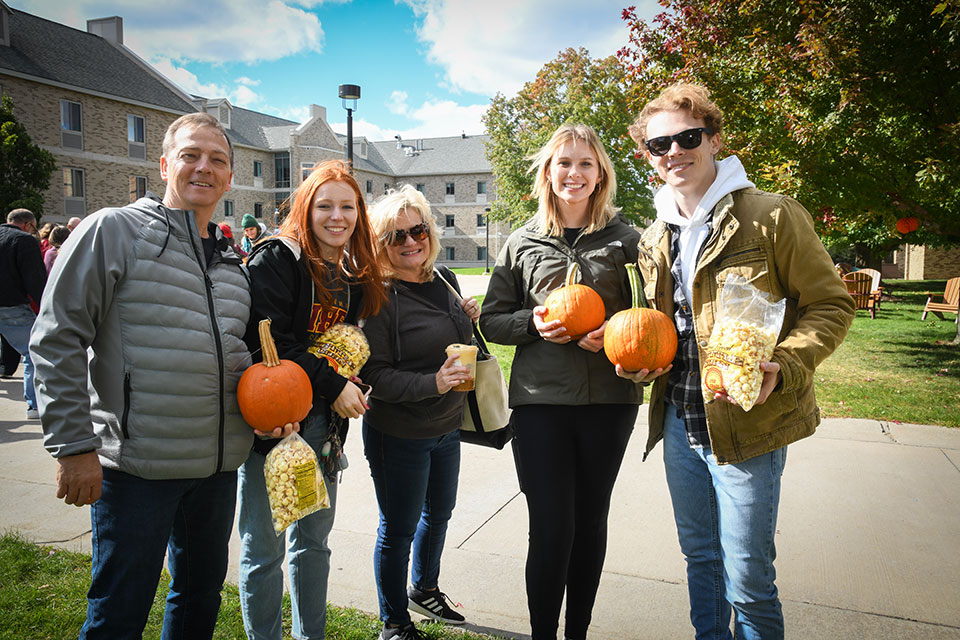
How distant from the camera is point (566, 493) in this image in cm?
273

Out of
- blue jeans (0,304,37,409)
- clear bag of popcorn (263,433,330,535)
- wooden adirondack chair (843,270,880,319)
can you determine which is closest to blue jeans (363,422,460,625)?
clear bag of popcorn (263,433,330,535)

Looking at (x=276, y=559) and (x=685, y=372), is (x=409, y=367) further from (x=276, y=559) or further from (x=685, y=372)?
(x=685, y=372)

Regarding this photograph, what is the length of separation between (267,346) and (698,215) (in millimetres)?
1786

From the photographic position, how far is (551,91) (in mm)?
26156

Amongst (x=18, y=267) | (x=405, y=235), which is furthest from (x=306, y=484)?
(x=18, y=267)

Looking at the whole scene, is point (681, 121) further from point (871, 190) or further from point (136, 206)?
point (871, 190)

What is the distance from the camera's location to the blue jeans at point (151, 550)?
204cm

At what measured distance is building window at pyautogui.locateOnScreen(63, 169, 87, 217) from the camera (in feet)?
99.7

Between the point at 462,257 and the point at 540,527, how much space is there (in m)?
57.3

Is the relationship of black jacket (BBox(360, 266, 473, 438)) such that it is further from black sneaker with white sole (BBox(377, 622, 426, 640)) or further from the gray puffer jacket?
black sneaker with white sole (BBox(377, 622, 426, 640))

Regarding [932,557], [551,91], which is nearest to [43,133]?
A: [551,91]

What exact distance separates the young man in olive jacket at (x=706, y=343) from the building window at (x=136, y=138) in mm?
37396

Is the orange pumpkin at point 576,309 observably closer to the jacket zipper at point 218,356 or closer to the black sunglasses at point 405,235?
the black sunglasses at point 405,235

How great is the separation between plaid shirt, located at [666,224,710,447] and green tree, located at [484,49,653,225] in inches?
762
